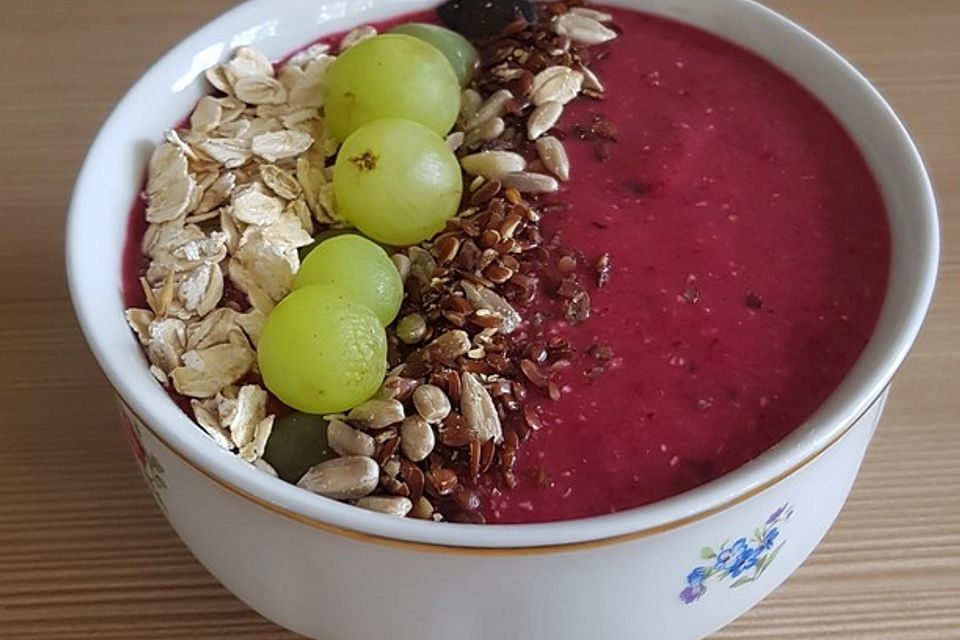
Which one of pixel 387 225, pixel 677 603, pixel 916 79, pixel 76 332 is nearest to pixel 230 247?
pixel 387 225

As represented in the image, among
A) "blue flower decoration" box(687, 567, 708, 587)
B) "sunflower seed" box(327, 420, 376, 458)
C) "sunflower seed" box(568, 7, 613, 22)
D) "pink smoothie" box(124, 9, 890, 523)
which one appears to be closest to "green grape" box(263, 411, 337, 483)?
"sunflower seed" box(327, 420, 376, 458)

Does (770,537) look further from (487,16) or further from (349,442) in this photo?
(487,16)

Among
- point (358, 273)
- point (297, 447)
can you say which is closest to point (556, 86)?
point (358, 273)

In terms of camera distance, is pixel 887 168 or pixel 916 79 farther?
pixel 916 79

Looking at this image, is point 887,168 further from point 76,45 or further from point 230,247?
point 76,45

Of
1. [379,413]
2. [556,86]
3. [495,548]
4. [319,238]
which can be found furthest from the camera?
A: [556,86]

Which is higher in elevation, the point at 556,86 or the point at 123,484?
the point at 556,86

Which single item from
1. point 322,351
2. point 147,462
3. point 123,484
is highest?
point 322,351
